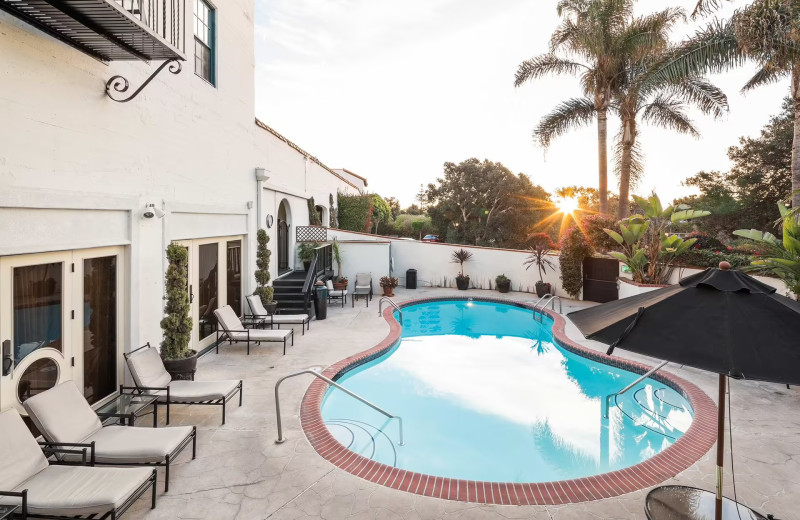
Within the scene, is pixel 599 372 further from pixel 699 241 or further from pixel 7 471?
pixel 7 471

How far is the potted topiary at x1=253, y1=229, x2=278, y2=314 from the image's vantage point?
12367 mm

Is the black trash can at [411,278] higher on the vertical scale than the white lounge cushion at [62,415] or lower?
higher

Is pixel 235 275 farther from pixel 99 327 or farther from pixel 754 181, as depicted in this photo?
pixel 754 181

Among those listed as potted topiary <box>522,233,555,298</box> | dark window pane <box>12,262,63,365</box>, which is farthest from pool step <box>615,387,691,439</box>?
potted topiary <box>522,233,555,298</box>

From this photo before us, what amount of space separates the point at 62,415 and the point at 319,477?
293cm

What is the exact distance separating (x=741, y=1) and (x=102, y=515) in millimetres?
17557

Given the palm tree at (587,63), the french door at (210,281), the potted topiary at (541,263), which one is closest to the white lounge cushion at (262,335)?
the french door at (210,281)

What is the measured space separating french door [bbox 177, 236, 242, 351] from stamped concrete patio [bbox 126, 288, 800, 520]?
2835 millimetres

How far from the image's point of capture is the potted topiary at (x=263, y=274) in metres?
12.4

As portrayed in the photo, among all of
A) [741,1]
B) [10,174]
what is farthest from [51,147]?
[741,1]

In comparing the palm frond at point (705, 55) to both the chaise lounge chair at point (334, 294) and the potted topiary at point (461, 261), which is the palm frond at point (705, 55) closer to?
the potted topiary at point (461, 261)

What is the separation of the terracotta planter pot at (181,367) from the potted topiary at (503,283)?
14.5 metres

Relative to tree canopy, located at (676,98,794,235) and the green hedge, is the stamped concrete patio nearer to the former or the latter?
the green hedge

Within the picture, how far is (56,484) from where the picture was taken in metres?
3.89
